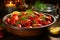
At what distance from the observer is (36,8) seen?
1.75m

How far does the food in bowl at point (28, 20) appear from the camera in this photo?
4.09 feet

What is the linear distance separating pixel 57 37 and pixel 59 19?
36 cm

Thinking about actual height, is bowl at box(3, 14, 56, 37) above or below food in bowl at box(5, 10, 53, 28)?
below

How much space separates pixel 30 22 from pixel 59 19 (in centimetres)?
50

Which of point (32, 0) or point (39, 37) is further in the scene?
point (32, 0)

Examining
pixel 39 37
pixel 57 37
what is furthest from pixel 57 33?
pixel 39 37

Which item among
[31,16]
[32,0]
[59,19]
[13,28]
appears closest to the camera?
[13,28]

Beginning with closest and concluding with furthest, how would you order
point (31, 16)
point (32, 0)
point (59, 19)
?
point (31, 16) → point (59, 19) → point (32, 0)

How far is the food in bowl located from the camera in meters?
1.25

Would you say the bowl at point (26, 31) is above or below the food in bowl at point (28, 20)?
below

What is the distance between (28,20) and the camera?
127 cm

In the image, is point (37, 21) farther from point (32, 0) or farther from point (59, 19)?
point (32, 0)

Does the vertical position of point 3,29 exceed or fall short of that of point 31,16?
it falls short

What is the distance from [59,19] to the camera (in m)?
1.67
